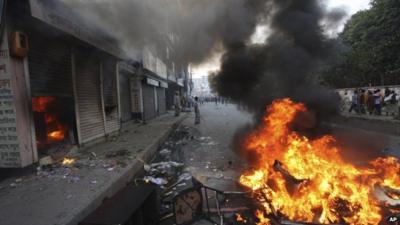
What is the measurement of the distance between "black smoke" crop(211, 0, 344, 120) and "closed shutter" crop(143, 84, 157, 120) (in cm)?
1123

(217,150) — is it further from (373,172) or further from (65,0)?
(65,0)

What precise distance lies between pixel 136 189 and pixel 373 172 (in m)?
3.91

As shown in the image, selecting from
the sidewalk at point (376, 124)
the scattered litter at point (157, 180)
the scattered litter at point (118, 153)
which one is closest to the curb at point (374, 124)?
the sidewalk at point (376, 124)

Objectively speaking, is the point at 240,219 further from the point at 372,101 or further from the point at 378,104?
the point at 372,101

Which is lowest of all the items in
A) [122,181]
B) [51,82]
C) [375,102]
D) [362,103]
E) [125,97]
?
[122,181]

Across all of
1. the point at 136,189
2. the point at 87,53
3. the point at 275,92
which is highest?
the point at 87,53

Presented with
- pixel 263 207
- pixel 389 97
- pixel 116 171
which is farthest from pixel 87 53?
pixel 389 97

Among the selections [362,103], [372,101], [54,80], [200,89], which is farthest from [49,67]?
[200,89]

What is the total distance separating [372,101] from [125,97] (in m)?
14.5

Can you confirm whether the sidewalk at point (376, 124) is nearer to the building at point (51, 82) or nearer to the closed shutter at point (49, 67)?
the building at point (51, 82)

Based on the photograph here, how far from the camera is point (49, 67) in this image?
6.96m

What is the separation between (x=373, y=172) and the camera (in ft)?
15.8

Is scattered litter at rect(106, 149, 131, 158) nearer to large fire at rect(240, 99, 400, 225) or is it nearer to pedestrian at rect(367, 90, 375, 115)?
large fire at rect(240, 99, 400, 225)

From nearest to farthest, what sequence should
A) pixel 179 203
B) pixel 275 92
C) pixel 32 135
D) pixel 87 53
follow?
pixel 179 203
pixel 32 135
pixel 275 92
pixel 87 53
